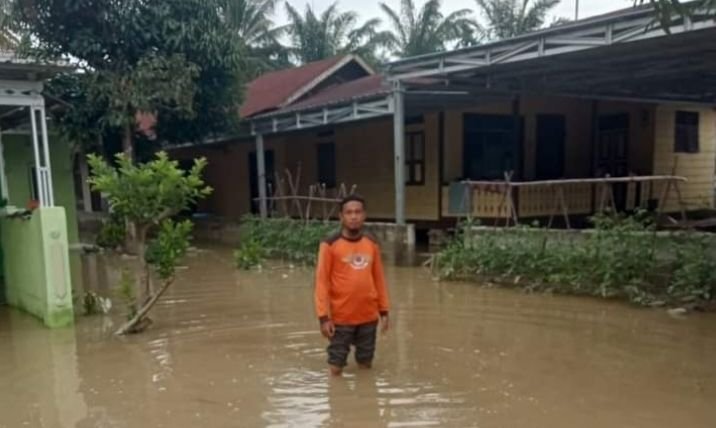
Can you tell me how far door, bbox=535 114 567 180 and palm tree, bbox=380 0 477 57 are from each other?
18.1 m

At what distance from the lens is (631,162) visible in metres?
17.5

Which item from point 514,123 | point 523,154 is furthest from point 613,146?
point 514,123

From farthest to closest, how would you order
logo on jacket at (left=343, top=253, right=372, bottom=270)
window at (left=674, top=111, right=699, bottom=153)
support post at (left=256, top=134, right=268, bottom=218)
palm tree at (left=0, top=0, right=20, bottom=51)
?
window at (left=674, top=111, right=699, bottom=153), support post at (left=256, top=134, right=268, bottom=218), palm tree at (left=0, top=0, right=20, bottom=51), logo on jacket at (left=343, top=253, right=372, bottom=270)

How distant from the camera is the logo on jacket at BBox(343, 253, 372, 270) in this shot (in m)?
5.32

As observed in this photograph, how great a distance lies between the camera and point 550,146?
1734 cm

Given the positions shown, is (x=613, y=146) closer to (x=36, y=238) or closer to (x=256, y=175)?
(x=256, y=175)

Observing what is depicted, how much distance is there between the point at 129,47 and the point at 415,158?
7356 millimetres

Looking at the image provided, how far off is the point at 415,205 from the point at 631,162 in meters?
6.00

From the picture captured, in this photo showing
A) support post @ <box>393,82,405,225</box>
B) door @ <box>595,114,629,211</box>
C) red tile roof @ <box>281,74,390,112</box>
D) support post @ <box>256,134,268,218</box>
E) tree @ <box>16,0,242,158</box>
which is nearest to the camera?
support post @ <box>393,82,405,225</box>

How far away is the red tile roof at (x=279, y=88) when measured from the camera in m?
20.1

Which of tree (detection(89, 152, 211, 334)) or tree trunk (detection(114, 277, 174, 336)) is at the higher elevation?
tree (detection(89, 152, 211, 334))

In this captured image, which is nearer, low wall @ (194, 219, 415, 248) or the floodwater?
the floodwater

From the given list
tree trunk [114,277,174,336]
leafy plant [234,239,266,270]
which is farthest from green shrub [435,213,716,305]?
tree trunk [114,277,174,336]

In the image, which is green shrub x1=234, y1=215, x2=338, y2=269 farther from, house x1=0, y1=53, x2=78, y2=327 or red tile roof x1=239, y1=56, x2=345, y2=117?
red tile roof x1=239, y1=56, x2=345, y2=117
